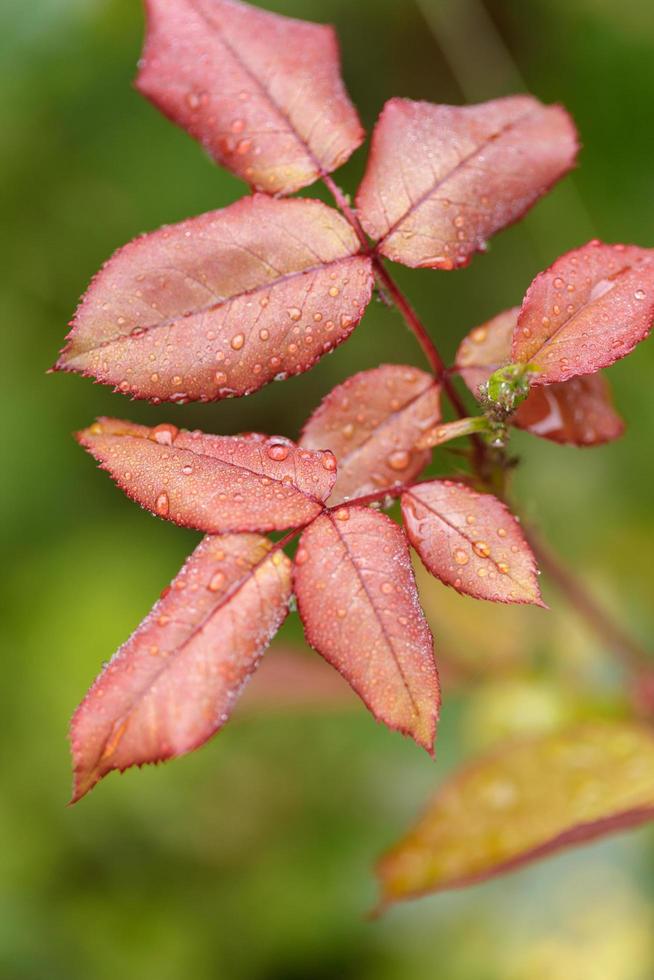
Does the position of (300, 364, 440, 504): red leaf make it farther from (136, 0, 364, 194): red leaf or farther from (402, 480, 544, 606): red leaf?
(136, 0, 364, 194): red leaf

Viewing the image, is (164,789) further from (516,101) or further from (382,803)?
(516,101)

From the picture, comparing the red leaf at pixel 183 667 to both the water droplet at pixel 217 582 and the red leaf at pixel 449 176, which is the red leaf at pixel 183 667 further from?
the red leaf at pixel 449 176

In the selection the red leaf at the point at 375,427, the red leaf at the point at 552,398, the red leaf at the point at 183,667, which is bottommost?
the red leaf at the point at 552,398

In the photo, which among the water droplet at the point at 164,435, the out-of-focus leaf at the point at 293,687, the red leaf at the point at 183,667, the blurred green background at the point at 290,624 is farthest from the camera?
the blurred green background at the point at 290,624

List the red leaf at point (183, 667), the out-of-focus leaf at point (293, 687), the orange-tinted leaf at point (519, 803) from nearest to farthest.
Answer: the red leaf at point (183, 667) → the orange-tinted leaf at point (519, 803) → the out-of-focus leaf at point (293, 687)

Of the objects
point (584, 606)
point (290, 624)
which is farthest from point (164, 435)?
point (290, 624)

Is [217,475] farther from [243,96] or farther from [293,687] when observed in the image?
[293,687]

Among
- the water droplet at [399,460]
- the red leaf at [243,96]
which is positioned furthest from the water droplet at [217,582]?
the red leaf at [243,96]
